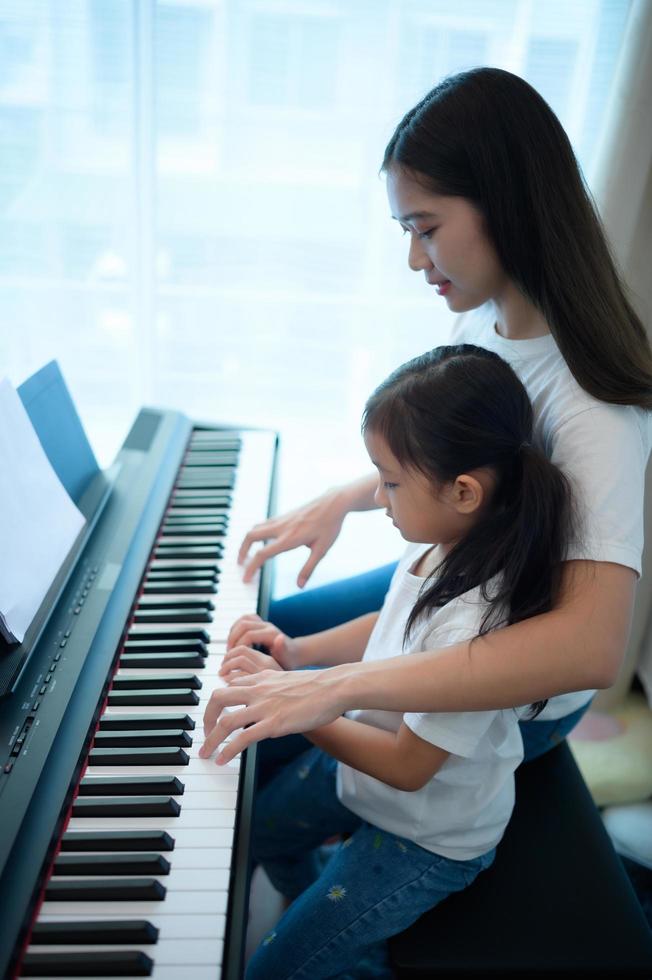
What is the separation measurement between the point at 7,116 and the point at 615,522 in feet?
5.92

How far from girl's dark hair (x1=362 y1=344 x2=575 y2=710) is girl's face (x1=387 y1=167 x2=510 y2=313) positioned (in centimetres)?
16

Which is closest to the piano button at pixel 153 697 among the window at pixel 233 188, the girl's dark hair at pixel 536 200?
the girl's dark hair at pixel 536 200

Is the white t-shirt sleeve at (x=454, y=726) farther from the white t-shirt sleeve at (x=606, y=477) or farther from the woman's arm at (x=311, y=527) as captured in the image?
the woman's arm at (x=311, y=527)

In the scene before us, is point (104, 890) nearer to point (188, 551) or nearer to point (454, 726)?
point (454, 726)

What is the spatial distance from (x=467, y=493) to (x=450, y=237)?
372 mm

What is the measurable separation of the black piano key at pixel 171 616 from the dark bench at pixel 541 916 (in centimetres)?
54

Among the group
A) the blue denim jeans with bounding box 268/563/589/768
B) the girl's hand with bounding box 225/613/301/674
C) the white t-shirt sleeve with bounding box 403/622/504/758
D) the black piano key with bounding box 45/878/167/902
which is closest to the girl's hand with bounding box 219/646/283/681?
the girl's hand with bounding box 225/613/301/674

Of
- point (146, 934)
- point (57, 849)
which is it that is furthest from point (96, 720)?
point (146, 934)

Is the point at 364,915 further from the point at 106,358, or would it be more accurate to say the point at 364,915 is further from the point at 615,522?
the point at 106,358

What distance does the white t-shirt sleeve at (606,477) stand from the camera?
112 cm

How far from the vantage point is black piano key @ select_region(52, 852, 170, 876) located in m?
0.94

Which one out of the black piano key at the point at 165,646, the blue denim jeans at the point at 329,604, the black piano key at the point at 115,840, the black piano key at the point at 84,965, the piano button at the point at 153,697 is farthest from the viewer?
the blue denim jeans at the point at 329,604

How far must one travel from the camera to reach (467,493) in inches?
44.8

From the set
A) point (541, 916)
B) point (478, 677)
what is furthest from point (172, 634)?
point (541, 916)
